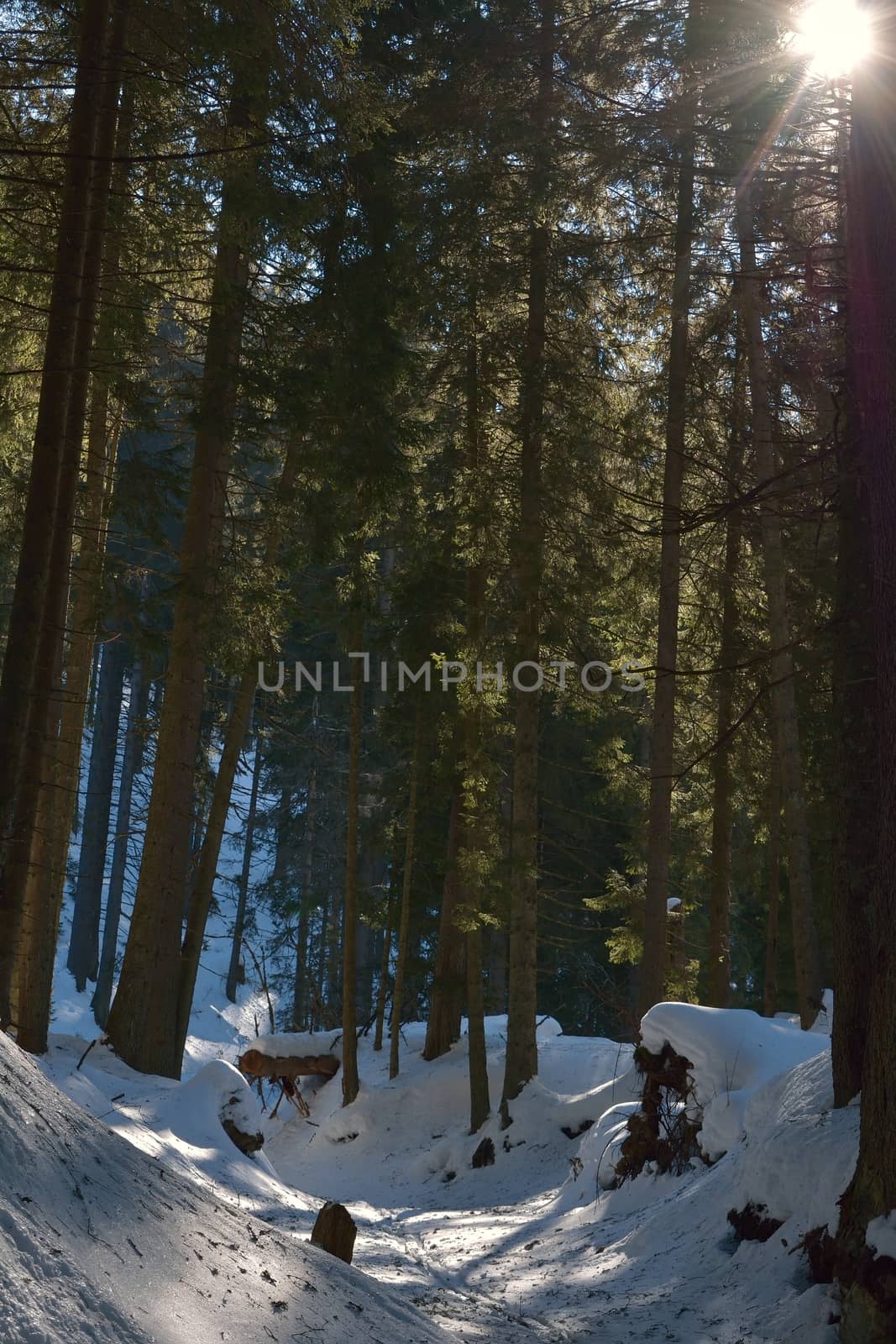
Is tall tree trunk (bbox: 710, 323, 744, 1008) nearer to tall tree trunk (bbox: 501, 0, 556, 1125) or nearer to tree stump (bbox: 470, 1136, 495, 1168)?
tall tree trunk (bbox: 501, 0, 556, 1125)

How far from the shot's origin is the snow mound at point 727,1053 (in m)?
8.10

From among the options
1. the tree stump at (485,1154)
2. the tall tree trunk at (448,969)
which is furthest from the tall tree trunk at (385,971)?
the tree stump at (485,1154)

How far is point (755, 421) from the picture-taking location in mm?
13859

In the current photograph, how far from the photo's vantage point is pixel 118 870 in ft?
95.8

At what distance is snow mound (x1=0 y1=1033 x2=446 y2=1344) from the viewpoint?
304 cm

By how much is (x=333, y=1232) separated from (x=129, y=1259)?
111 inches

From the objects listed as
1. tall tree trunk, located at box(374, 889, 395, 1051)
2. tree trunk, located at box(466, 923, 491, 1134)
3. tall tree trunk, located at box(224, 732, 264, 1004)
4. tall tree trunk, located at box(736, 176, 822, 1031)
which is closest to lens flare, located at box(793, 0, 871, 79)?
tall tree trunk, located at box(736, 176, 822, 1031)

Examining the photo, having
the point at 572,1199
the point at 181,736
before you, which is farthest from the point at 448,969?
the point at 181,736

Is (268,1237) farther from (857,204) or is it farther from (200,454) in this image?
(200,454)

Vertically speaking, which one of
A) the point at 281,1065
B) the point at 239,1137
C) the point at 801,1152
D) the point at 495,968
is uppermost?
the point at 801,1152

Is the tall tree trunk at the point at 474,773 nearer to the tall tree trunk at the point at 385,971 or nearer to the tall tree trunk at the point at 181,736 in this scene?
the tall tree trunk at the point at 181,736

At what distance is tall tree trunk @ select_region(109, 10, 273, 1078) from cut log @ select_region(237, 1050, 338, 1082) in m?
7.70

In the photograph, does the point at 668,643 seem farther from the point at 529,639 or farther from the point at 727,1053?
the point at 727,1053

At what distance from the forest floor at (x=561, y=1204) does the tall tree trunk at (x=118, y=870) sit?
489 inches
